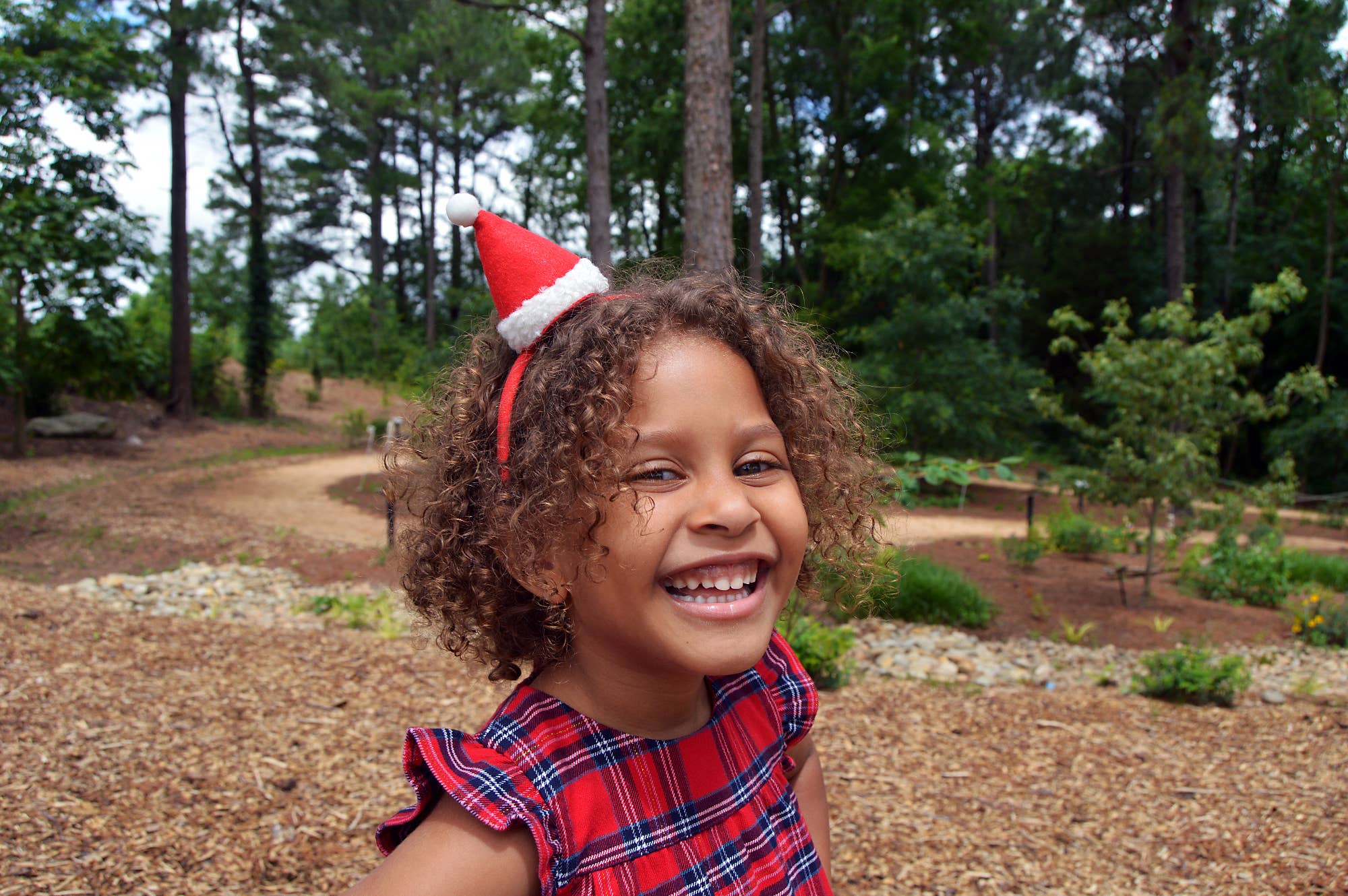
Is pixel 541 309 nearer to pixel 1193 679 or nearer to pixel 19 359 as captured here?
pixel 1193 679

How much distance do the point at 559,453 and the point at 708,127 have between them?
5276 mm

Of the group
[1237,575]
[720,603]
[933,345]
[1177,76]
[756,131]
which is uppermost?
[1177,76]

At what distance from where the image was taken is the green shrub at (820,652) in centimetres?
430

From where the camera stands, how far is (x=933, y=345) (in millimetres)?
14633

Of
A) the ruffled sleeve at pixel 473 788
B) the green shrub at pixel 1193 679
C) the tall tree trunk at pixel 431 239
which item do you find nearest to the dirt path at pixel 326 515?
the green shrub at pixel 1193 679

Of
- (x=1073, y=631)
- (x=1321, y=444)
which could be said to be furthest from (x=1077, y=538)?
(x=1321, y=444)

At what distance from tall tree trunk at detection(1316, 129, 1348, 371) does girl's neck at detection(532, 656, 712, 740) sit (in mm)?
22359

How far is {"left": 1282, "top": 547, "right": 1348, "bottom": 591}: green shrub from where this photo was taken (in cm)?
838

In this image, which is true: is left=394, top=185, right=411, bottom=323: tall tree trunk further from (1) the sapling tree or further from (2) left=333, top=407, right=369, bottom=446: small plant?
(1) the sapling tree

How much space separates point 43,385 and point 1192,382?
54.3 ft

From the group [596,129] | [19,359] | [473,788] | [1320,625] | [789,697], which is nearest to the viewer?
[473,788]

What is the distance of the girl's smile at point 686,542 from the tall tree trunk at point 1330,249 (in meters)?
22.3

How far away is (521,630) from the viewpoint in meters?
1.39

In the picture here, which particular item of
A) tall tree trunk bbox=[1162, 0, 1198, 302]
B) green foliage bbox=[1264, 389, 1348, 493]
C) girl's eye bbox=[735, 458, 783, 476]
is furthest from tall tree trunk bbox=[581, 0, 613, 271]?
green foliage bbox=[1264, 389, 1348, 493]
